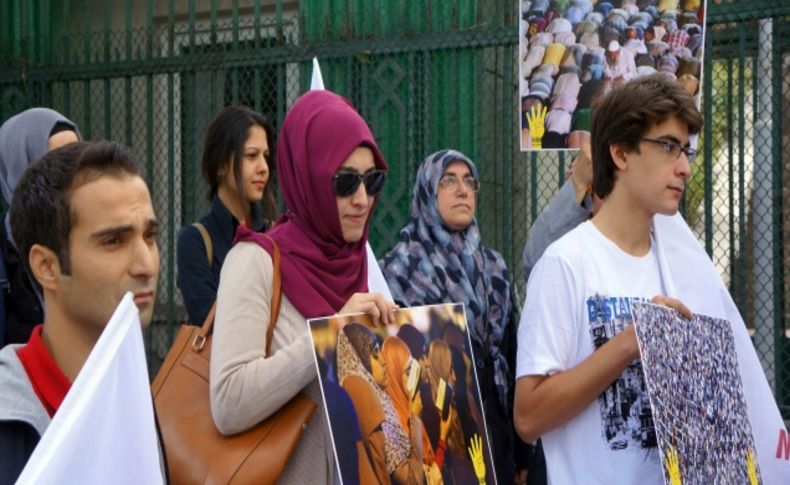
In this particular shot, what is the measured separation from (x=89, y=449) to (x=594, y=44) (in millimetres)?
3163

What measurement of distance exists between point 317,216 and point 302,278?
0.59 feet

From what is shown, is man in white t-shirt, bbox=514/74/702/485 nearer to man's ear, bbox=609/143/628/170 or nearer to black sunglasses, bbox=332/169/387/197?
man's ear, bbox=609/143/628/170

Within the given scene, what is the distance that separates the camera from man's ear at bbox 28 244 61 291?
2031 mm

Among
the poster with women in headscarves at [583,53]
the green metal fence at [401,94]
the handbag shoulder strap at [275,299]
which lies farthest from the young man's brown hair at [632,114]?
the green metal fence at [401,94]

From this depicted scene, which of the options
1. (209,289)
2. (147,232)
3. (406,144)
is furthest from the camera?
(406,144)

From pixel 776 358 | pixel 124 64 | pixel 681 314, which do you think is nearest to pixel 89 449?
pixel 681 314

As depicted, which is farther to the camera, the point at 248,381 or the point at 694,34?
the point at 694,34

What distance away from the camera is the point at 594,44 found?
4.29 m

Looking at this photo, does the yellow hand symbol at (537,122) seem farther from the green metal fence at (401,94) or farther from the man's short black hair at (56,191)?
the man's short black hair at (56,191)

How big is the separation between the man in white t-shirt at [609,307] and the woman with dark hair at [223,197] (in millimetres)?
1664

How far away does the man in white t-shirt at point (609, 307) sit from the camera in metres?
2.74

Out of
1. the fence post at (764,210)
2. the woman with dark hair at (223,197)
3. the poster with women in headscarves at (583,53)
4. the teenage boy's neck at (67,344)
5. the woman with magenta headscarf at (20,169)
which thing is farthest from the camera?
the fence post at (764,210)

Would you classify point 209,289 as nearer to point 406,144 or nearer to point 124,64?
point 406,144

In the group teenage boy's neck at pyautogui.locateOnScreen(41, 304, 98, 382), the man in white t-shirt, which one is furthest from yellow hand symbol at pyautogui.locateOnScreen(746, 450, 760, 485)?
teenage boy's neck at pyautogui.locateOnScreen(41, 304, 98, 382)
